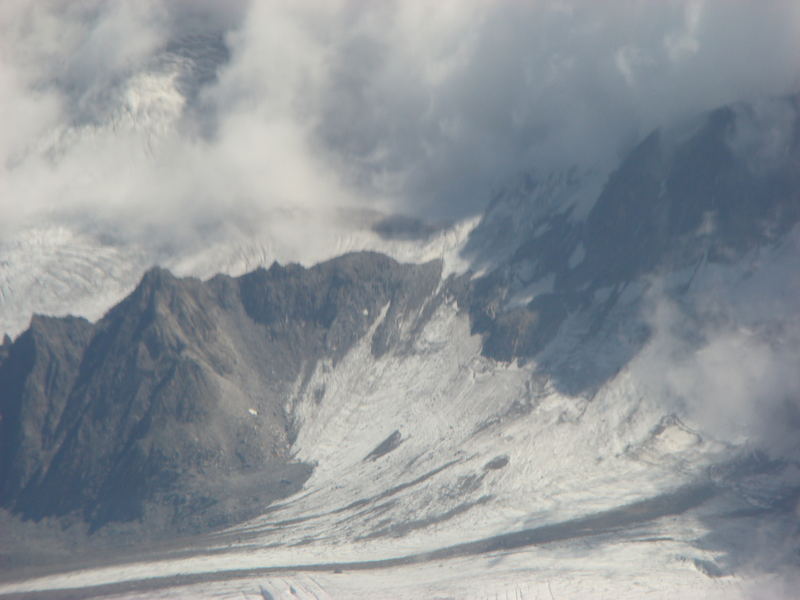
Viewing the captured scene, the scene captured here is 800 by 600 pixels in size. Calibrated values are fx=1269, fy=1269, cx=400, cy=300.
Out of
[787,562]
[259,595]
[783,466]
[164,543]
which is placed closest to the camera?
[787,562]

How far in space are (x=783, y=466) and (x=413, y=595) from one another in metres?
59.7

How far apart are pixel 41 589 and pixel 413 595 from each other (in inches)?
2192

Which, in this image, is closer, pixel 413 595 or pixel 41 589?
pixel 413 595

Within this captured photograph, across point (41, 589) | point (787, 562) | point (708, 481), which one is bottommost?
point (787, 562)

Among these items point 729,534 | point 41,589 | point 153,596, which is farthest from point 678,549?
point 41,589

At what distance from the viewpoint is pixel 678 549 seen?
170 metres

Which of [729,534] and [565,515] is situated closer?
[729,534]

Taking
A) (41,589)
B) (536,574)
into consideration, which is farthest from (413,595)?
(41,589)

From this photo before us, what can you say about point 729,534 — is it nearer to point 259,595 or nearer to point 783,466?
point 783,466

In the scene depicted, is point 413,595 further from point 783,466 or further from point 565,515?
point 783,466

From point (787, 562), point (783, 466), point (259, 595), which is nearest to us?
point (787, 562)

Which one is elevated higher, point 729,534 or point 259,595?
point 259,595

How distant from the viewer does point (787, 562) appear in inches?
6388

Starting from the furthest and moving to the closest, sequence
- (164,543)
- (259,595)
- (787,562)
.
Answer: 1. (164,543)
2. (259,595)
3. (787,562)
